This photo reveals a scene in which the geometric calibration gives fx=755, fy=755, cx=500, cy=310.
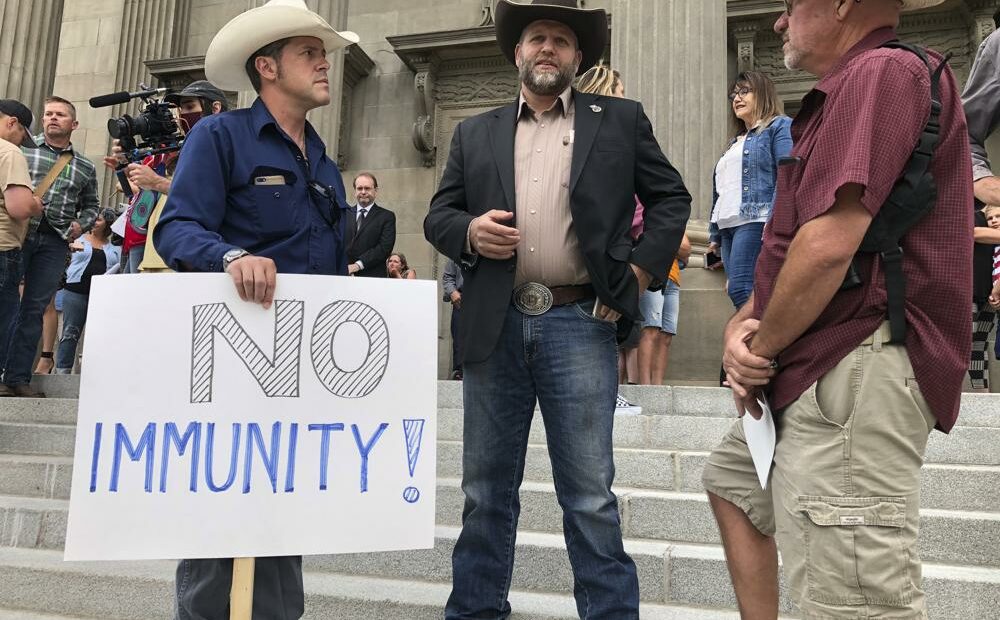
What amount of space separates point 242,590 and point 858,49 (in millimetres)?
1901

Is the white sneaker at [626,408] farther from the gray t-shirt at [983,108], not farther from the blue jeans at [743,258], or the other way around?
the gray t-shirt at [983,108]

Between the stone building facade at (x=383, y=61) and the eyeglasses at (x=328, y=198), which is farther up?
the stone building facade at (x=383, y=61)

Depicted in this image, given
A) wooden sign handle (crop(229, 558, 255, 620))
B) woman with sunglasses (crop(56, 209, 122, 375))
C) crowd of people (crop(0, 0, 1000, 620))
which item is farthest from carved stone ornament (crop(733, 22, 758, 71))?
wooden sign handle (crop(229, 558, 255, 620))

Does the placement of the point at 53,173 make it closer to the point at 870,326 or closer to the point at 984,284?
the point at 870,326

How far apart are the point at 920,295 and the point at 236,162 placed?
176 centimetres

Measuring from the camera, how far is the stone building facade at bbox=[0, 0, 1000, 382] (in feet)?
32.3

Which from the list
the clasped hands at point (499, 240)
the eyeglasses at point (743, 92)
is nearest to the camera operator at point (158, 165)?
the clasped hands at point (499, 240)

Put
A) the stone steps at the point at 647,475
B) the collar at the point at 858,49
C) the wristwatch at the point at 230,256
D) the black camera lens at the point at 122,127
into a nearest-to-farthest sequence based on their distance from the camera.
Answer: the collar at the point at 858,49
the wristwatch at the point at 230,256
the stone steps at the point at 647,475
the black camera lens at the point at 122,127

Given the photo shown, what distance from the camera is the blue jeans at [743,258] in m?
5.00

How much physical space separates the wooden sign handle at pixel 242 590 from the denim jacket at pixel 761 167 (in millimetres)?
4014

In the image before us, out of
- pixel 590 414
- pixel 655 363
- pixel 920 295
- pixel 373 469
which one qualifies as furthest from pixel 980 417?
pixel 373 469

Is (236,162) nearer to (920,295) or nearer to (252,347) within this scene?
(252,347)

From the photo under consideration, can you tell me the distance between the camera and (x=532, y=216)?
2.56m

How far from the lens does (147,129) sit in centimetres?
456
